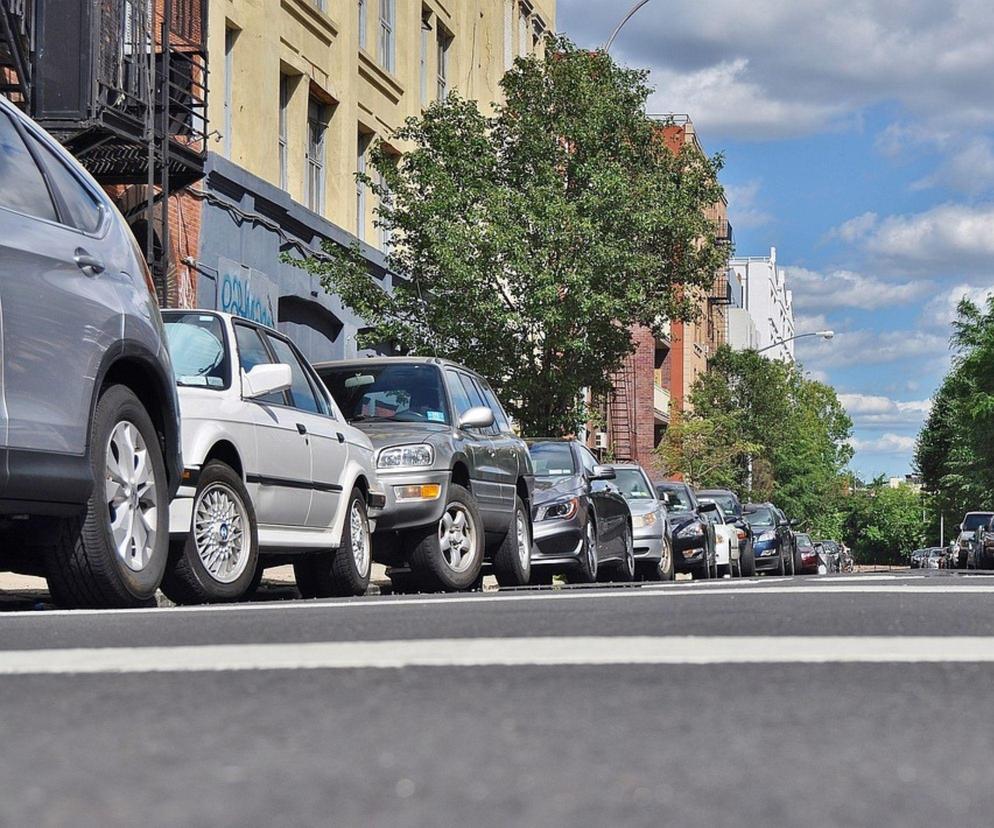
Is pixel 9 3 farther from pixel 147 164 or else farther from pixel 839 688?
pixel 839 688

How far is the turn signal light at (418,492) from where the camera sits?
42.4 ft

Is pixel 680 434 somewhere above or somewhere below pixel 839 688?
above

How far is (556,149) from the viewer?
84.1 feet

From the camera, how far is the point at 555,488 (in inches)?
715

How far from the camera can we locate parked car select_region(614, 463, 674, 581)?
23219 millimetres

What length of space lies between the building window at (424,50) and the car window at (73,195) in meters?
26.2

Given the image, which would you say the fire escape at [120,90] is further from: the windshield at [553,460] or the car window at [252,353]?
the car window at [252,353]

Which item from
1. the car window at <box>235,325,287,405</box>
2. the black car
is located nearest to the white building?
the black car

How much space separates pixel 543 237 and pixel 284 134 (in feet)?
16.2

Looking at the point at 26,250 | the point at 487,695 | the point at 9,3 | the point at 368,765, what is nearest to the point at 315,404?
the point at 26,250

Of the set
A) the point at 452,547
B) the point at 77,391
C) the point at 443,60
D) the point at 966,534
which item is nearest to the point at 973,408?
the point at 966,534

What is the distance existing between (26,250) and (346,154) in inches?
865

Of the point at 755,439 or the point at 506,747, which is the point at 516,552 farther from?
the point at 755,439

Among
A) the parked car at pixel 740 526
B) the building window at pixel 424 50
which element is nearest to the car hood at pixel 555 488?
the parked car at pixel 740 526
